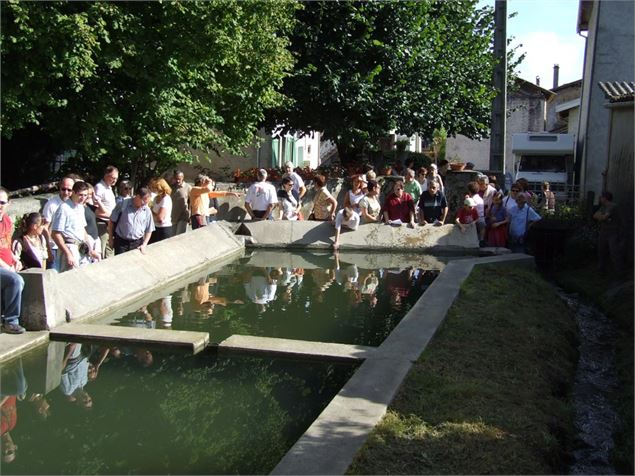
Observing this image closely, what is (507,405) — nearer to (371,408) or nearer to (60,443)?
(371,408)

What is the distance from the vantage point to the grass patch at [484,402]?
16.4 feet

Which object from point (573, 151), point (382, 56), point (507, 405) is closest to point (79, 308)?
point (507, 405)

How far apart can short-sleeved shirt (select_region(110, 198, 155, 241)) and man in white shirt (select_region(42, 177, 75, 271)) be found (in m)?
1.25

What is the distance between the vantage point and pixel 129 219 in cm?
1091

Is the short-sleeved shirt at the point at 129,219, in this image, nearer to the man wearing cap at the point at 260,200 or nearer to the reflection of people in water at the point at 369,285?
the reflection of people in water at the point at 369,285

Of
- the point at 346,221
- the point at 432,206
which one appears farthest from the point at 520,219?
the point at 346,221

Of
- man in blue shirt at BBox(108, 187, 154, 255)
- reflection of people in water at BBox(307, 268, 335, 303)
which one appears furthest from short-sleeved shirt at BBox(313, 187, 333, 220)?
man in blue shirt at BBox(108, 187, 154, 255)

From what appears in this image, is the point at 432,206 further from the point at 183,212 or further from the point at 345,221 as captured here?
the point at 183,212

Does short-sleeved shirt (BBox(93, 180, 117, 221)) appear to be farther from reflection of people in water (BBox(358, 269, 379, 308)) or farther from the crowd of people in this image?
reflection of people in water (BBox(358, 269, 379, 308))

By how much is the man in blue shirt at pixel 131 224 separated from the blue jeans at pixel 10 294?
3.00 metres

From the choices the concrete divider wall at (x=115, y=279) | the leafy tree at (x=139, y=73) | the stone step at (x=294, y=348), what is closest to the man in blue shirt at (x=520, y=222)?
the concrete divider wall at (x=115, y=279)

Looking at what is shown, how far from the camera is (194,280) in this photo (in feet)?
38.7

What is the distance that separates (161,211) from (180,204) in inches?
65.0

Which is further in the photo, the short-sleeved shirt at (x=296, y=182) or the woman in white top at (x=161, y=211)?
the short-sleeved shirt at (x=296, y=182)
